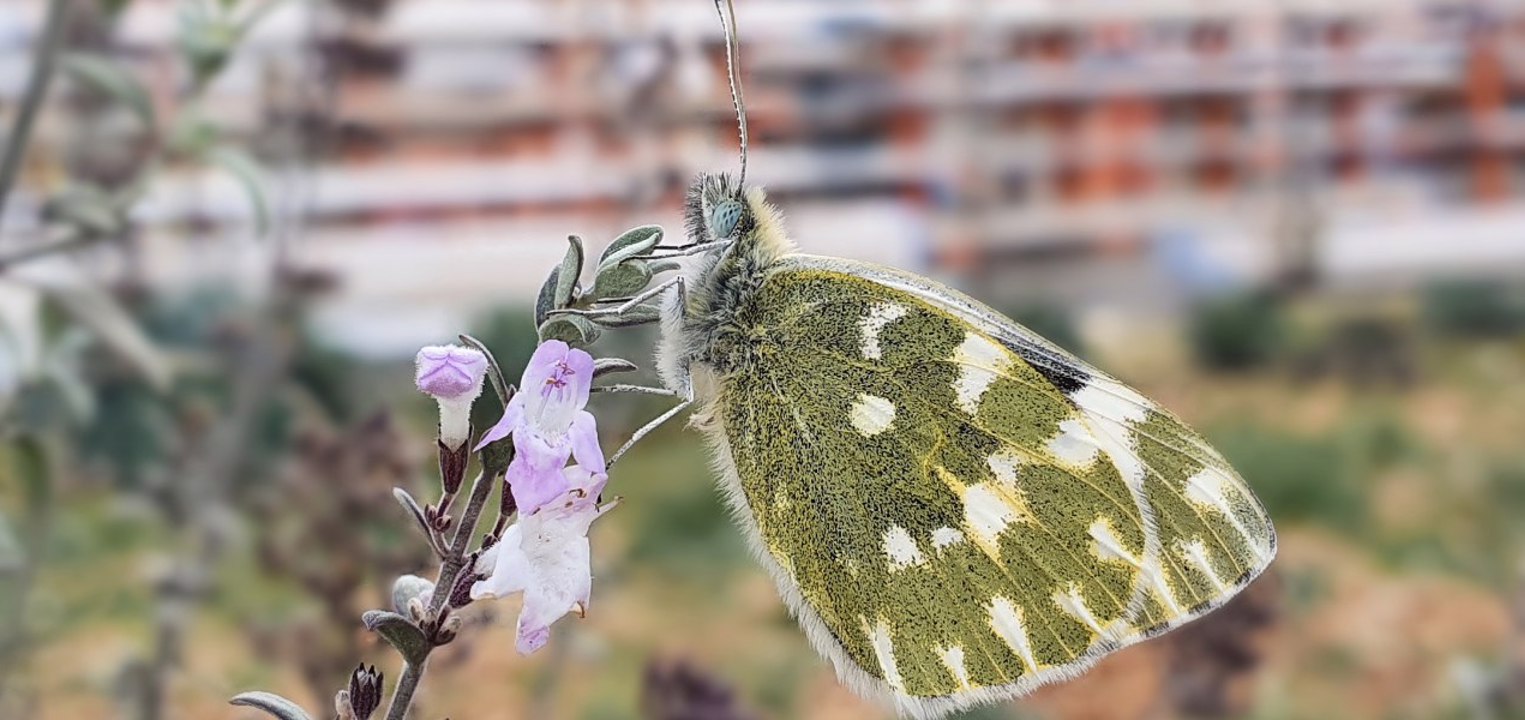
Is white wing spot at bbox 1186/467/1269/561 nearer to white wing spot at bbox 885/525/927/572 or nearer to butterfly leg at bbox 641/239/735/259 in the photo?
white wing spot at bbox 885/525/927/572

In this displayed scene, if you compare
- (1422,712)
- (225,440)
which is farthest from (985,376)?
(1422,712)

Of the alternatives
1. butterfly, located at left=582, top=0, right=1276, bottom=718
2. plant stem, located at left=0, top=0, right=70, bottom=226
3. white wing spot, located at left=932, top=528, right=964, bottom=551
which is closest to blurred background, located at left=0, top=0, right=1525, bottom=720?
plant stem, located at left=0, top=0, right=70, bottom=226

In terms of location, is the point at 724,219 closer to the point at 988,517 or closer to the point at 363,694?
the point at 988,517

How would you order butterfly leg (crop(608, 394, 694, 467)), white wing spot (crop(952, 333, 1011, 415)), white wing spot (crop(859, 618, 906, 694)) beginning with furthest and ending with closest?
white wing spot (crop(952, 333, 1011, 415)) → white wing spot (crop(859, 618, 906, 694)) → butterfly leg (crop(608, 394, 694, 467))

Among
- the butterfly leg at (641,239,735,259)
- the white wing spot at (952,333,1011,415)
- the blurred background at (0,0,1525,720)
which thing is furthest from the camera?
the blurred background at (0,0,1525,720)

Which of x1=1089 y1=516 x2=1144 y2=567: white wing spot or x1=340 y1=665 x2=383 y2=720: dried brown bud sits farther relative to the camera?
x1=1089 y1=516 x2=1144 y2=567: white wing spot

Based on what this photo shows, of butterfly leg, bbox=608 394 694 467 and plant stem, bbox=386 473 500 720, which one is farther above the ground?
plant stem, bbox=386 473 500 720

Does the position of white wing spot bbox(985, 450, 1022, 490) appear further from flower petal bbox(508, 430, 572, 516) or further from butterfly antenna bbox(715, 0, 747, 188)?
flower petal bbox(508, 430, 572, 516)

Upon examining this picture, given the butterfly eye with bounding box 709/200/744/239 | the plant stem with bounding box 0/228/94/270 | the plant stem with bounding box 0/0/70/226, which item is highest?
the plant stem with bounding box 0/0/70/226
